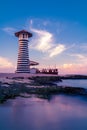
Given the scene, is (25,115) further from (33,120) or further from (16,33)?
(16,33)

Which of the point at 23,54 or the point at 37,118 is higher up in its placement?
the point at 23,54

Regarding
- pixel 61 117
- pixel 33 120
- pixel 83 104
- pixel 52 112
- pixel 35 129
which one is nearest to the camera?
pixel 35 129

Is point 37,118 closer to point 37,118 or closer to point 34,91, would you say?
point 37,118

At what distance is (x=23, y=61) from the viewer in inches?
4067

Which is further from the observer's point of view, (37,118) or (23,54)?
(23,54)

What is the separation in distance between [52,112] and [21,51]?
89476mm

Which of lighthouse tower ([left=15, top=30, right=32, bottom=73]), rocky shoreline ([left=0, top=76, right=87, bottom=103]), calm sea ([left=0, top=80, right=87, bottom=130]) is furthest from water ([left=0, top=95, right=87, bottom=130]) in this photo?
lighthouse tower ([left=15, top=30, right=32, bottom=73])

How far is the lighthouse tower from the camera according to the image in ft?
339

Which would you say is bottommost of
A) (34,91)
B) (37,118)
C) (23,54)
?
(37,118)

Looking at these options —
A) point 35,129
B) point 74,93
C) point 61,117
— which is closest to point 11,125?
point 35,129

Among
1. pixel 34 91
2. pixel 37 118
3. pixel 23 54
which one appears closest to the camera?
pixel 37 118

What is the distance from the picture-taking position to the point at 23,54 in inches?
4109

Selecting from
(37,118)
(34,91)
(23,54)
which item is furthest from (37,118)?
(23,54)

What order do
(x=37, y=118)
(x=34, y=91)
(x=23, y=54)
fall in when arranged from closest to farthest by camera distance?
(x=37, y=118)
(x=34, y=91)
(x=23, y=54)
